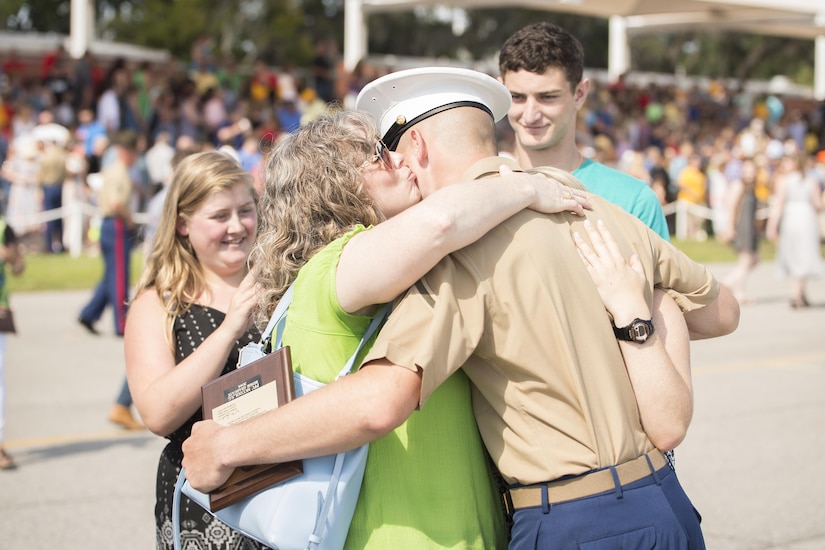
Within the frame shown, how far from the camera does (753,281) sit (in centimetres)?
1644

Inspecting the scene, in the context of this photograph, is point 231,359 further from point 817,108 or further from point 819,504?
point 817,108

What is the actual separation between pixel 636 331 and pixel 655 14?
2696cm

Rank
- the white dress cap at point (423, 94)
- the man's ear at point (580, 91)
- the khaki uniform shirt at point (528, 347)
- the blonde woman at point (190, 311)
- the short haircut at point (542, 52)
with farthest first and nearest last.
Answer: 1. the man's ear at point (580, 91)
2. the short haircut at point (542, 52)
3. the blonde woman at point (190, 311)
4. the white dress cap at point (423, 94)
5. the khaki uniform shirt at point (528, 347)

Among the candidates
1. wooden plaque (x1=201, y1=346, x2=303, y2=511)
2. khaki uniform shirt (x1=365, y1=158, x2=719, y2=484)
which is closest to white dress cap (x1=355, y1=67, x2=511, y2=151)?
khaki uniform shirt (x1=365, y1=158, x2=719, y2=484)

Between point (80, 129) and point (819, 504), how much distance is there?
14869 mm

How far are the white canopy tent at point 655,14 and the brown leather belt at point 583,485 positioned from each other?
72.2 feet

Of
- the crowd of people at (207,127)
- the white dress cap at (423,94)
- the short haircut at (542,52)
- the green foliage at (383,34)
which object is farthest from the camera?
the green foliage at (383,34)

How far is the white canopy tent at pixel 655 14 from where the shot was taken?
24281 millimetres

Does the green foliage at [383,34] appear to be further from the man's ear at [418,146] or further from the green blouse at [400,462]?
the green blouse at [400,462]

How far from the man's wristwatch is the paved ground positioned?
3.21m

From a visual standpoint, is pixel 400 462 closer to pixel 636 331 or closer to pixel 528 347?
pixel 528 347

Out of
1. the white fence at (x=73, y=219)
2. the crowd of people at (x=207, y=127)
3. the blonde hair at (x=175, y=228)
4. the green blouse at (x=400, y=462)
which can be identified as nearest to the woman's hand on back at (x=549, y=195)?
the green blouse at (x=400, y=462)

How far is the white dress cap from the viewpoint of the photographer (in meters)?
2.32

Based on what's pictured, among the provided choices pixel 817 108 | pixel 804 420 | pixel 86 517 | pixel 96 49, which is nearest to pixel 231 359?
pixel 86 517
